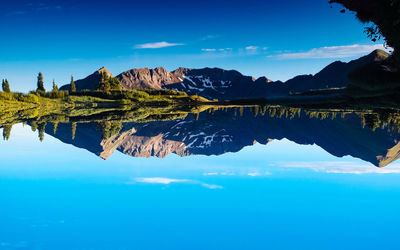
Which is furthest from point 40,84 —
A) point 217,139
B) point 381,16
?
point 381,16

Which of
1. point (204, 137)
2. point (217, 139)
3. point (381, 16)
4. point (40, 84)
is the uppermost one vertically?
point (40, 84)

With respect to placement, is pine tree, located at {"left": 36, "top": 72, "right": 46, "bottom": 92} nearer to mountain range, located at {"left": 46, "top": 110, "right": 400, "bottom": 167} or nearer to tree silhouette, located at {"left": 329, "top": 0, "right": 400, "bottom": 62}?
mountain range, located at {"left": 46, "top": 110, "right": 400, "bottom": 167}

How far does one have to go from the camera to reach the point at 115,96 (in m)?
169

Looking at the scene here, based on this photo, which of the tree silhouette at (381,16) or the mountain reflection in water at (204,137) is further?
the mountain reflection in water at (204,137)

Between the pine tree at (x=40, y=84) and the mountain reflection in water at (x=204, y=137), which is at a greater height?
the pine tree at (x=40, y=84)

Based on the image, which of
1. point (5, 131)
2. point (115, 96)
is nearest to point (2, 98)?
point (115, 96)

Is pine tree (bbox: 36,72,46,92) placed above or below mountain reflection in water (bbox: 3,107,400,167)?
above

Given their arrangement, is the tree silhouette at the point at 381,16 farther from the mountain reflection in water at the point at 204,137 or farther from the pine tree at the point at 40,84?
the pine tree at the point at 40,84

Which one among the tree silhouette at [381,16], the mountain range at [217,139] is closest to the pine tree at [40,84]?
the mountain range at [217,139]

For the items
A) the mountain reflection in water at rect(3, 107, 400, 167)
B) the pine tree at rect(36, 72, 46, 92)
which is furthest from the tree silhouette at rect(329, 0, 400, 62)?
the pine tree at rect(36, 72, 46, 92)

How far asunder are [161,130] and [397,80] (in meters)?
40.5

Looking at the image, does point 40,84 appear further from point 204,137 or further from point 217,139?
point 204,137

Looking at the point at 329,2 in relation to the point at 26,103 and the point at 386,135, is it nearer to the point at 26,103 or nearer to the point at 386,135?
the point at 386,135

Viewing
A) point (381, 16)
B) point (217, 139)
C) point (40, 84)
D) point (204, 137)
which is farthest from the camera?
point (40, 84)
